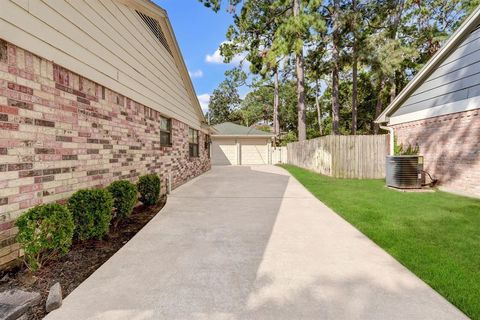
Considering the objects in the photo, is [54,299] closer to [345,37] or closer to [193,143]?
[193,143]

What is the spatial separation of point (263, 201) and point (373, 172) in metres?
6.55

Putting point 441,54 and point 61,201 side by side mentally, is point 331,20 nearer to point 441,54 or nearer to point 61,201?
point 441,54

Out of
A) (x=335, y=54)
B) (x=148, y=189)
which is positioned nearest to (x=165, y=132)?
(x=148, y=189)

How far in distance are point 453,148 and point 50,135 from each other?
31.3ft

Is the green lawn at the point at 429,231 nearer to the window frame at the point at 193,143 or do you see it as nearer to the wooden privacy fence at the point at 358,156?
the wooden privacy fence at the point at 358,156

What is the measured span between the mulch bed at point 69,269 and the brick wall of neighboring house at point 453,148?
845 centimetres

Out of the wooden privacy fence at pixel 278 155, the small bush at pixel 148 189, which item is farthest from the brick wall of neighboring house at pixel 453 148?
the wooden privacy fence at pixel 278 155

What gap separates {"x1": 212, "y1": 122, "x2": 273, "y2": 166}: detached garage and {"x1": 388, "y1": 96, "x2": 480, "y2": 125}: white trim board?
13.0 m

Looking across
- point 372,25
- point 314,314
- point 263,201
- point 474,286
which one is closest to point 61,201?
point 314,314

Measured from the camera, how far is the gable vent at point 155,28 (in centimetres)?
659

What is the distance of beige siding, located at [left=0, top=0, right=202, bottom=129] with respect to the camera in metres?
2.90

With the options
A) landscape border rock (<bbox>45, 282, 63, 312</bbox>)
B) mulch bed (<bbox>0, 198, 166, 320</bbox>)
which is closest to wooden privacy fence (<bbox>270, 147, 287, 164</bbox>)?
mulch bed (<bbox>0, 198, 166, 320</bbox>)

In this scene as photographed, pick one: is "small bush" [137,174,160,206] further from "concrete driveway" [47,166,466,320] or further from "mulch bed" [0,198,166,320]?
"mulch bed" [0,198,166,320]

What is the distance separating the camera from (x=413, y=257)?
314 cm
